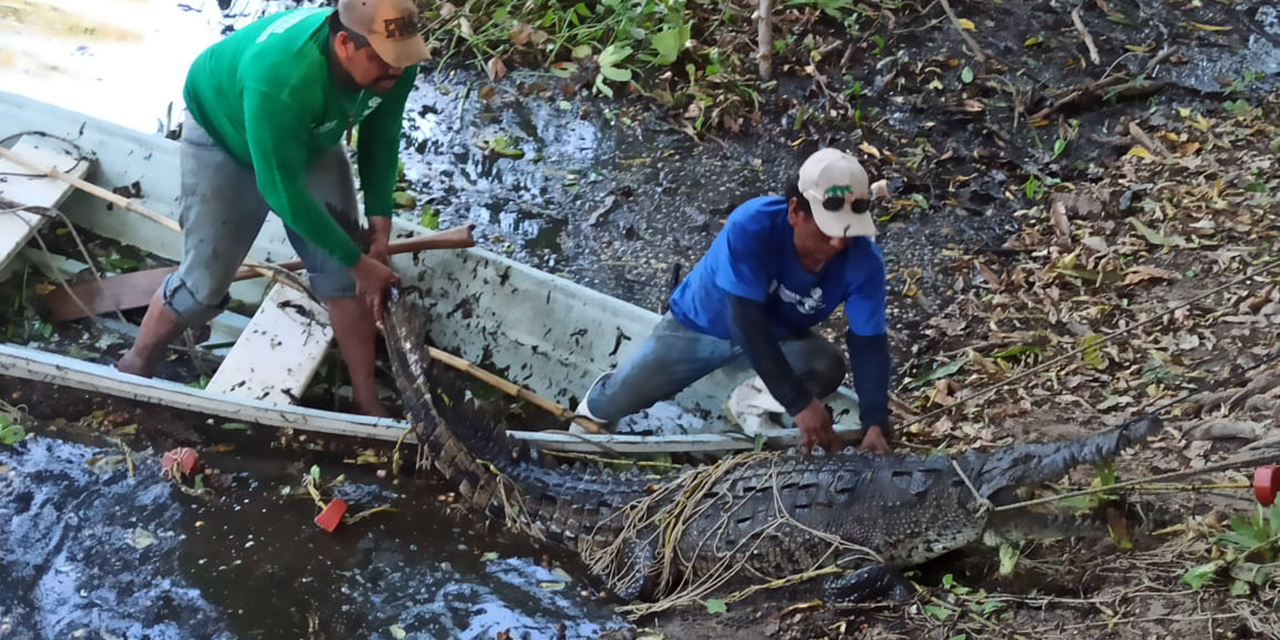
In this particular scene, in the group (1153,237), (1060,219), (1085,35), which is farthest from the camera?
(1085,35)

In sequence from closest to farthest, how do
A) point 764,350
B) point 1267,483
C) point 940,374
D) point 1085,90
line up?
1. point 1267,483
2. point 764,350
3. point 940,374
4. point 1085,90

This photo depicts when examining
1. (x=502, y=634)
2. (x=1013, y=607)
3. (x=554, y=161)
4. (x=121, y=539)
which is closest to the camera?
(x=1013, y=607)

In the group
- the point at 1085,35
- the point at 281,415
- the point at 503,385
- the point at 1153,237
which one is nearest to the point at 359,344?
the point at 281,415

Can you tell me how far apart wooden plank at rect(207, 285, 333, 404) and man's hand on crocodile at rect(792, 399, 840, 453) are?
1.97 m

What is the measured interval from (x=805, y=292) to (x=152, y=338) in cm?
250

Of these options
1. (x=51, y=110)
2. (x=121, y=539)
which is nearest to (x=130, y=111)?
(x=51, y=110)

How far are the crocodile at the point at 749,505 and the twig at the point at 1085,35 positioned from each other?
3.75 m

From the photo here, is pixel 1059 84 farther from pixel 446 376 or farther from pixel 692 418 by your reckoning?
pixel 446 376

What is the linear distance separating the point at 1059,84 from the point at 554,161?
300 centimetres

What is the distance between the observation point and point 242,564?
3.42 m

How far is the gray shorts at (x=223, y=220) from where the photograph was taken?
3.55 meters

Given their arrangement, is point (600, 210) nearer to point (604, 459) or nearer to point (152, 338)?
point (604, 459)

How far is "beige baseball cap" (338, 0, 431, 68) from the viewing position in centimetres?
304

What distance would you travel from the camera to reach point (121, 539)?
3.48 m
